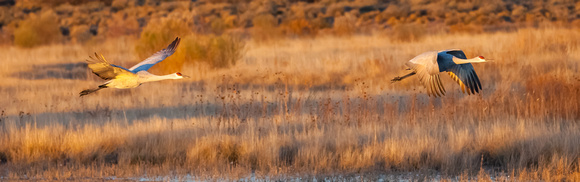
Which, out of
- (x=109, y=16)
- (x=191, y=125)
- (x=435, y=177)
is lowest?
(x=435, y=177)

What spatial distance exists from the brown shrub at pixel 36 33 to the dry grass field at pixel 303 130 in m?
11.8

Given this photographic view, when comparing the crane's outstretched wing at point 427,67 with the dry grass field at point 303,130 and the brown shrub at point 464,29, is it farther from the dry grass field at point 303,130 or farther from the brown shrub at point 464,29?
the brown shrub at point 464,29

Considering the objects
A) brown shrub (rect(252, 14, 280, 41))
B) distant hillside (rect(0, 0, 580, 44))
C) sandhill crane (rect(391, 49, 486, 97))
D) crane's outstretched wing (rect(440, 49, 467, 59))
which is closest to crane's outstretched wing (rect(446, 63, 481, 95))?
sandhill crane (rect(391, 49, 486, 97))

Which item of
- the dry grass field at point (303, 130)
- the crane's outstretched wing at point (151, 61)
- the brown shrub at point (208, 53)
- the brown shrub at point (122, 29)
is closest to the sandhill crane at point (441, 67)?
the dry grass field at point (303, 130)

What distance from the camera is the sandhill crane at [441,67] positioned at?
24.8ft

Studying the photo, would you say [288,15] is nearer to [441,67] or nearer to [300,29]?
[300,29]

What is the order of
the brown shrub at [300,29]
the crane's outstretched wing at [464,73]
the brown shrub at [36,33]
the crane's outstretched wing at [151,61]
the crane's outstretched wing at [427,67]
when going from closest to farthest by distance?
the crane's outstretched wing at [427,67] → the crane's outstretched wing at [151,61] → the crane's outstretched wing at [464,73] → the brown shrub at [36,33] → the brown shrub at [300,29]

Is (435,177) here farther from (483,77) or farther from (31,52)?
(31,52)

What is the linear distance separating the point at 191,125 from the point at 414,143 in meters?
2.96

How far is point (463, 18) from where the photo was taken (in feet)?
136

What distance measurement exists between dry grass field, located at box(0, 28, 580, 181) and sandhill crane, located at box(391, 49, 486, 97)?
2.93 feet

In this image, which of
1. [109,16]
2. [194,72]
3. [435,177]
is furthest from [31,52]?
[109,16]

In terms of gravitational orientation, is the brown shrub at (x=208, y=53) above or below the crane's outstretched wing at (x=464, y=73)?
Result: above

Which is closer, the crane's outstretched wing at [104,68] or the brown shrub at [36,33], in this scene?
the crane's outstretched wing at [104,68]
